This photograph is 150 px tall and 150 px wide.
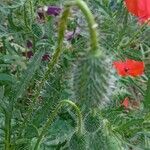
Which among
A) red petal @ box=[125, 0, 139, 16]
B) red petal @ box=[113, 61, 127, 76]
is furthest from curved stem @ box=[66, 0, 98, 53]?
red petal @ box=[113, 61, 127, 76]

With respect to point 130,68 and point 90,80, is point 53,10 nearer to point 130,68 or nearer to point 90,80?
point 130,68

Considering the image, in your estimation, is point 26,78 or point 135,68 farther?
point 135,68

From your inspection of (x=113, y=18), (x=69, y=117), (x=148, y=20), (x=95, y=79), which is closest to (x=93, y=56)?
(x=95, y=79)

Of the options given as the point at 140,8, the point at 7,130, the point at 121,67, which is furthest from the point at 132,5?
the point at 7,130

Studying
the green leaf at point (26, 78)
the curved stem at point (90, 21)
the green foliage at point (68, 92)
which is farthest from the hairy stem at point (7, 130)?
the curved stem at point (90, 21)

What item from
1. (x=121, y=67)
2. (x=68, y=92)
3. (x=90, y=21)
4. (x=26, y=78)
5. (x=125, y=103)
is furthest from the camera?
(x=125, y=103)

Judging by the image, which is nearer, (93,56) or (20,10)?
(93,56)

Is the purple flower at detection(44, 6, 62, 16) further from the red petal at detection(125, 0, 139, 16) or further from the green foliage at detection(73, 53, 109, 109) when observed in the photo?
the green foliage at detection(73, 53, 109, 109)

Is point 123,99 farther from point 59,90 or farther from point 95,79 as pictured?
point 95,79

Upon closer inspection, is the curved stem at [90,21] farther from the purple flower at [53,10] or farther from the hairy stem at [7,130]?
the purple flower at [53,10]
